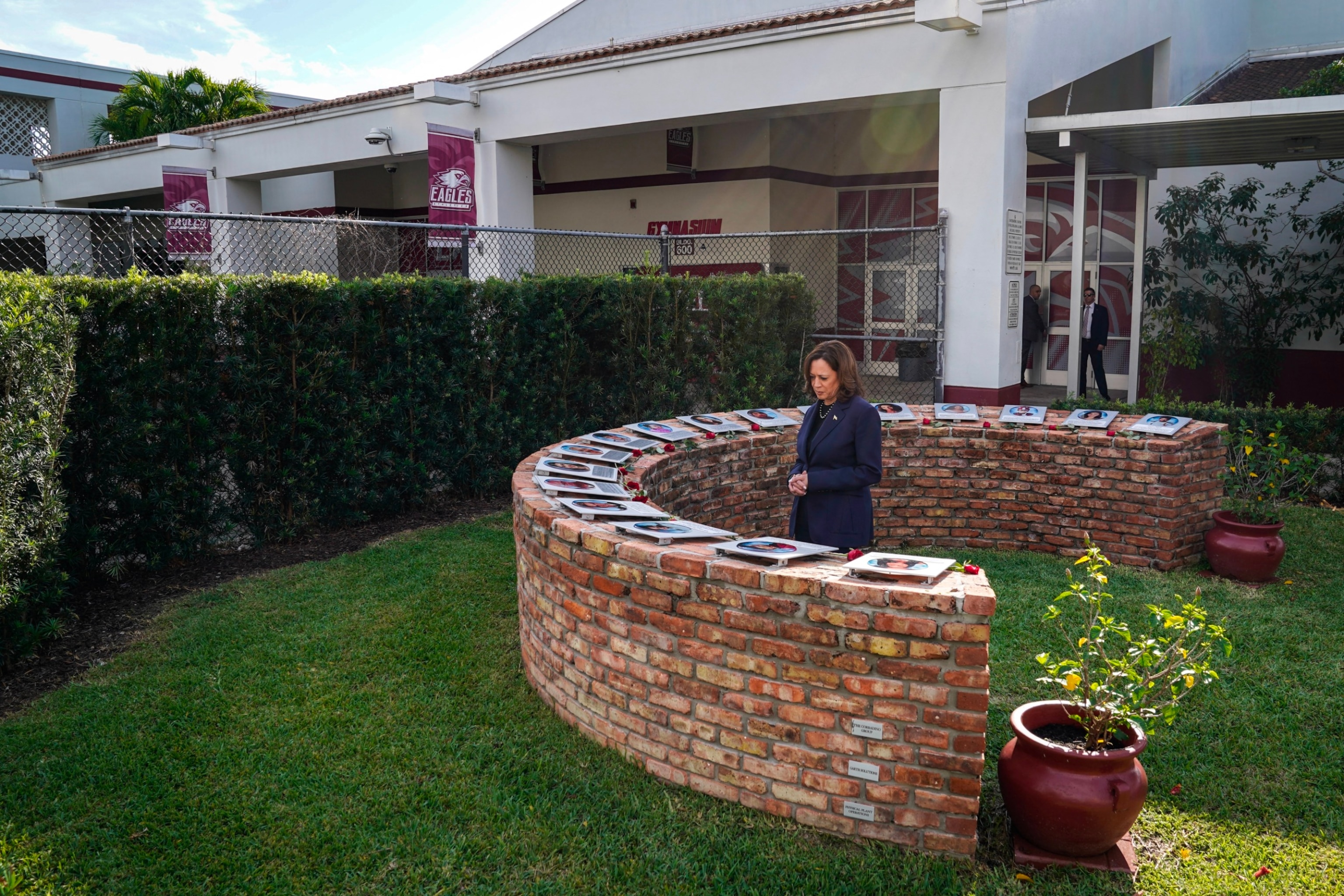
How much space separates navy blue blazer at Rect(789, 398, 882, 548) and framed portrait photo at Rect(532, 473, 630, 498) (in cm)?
103

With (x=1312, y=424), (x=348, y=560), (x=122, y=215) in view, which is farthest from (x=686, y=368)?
(x=1312, y=424)

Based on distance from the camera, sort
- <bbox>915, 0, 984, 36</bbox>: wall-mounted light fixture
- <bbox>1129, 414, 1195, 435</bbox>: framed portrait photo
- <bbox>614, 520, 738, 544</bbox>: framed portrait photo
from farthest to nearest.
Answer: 1. <bbox>915, 0, 984, 36</bbox>: wall-mounted light fixture
2. <bbox>1129, 414, 1195, 435</bbox>: framed portrait photo
3. <bbox>614, 520, 738, 544</bbox>: framed portrait photo

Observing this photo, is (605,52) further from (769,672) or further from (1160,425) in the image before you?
(769,672)

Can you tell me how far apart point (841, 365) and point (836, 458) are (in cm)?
51

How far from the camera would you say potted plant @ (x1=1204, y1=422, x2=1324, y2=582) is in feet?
22.6

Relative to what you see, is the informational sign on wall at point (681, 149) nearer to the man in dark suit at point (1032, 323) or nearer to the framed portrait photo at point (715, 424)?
the man in dark suit at point (1032, 323)

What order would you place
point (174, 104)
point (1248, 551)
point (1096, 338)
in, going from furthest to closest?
point (174, 104) → point (1096, 338) → point (1248, 551)

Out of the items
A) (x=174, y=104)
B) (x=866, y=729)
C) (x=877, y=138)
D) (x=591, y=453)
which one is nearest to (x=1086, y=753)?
(x=866, y=729)

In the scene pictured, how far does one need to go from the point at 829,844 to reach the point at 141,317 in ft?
18.1

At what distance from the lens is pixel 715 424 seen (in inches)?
300

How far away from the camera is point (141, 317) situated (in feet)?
21.1

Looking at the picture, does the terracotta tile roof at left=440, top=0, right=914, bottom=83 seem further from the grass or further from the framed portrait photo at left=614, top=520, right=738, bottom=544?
the framed portrait photo at left=614, top=520, right=738, bottom=544

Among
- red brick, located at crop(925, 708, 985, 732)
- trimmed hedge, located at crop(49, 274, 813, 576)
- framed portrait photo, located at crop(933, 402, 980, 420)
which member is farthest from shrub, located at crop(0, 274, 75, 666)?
framed portrait photo, located at crop(933, 402, 980, 420)

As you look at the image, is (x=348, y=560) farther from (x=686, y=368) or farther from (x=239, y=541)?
(x=686, y=368)
